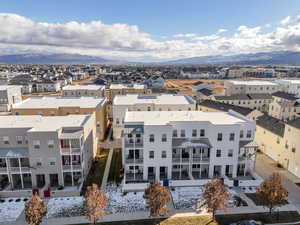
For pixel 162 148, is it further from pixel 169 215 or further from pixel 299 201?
pixel 299 201

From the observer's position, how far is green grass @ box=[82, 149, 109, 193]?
3310 centimetres

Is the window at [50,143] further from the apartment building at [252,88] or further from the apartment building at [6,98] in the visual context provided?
the apartment building at [252,88]

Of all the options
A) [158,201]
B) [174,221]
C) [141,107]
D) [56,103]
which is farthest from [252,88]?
[158,201]

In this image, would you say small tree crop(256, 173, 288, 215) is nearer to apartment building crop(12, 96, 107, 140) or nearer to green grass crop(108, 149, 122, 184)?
green grass crop(108, 149, 122, 184)

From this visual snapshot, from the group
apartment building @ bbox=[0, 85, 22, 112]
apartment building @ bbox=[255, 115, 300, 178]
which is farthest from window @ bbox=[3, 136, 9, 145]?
apartment building @ bbox=[255, 115, 300, 178]

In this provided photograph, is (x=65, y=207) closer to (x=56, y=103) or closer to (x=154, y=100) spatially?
(x=56, y=103)

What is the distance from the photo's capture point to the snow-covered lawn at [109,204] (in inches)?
1046

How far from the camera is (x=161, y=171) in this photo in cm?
3403

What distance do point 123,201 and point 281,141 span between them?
30.6m

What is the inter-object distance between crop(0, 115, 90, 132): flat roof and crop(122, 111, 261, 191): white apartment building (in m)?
9.64

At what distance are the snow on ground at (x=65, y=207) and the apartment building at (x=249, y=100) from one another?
6010 centimetres

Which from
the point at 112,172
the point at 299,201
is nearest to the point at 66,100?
the point at 112,172

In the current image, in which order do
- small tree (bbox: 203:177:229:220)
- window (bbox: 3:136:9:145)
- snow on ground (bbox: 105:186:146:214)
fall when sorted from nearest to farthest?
small tree (bbox: 203:177:229:220) < snow on ground (bbox: 105:186:146:214) < window (bbox: 3:136:9:145)

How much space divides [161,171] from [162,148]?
15.0ft
